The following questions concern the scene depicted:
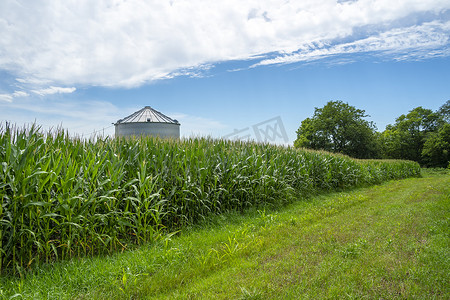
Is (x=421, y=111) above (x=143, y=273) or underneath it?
above

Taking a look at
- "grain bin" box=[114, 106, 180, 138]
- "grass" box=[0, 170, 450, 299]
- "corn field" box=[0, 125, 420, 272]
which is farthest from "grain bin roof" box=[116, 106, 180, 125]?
"grass" box=[0, 170, 450, 299]

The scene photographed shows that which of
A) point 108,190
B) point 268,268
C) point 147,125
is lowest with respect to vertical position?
point 268,268

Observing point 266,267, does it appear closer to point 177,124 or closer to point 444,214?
point 444,214

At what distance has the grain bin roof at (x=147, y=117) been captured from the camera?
18347 millimetres

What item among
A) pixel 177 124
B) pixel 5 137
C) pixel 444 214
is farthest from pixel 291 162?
pixel 177 124

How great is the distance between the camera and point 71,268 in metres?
3.79

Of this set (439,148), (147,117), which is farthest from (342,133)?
(147,117)

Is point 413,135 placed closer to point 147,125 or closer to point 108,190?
point 147,125

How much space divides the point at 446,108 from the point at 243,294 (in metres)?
59.3

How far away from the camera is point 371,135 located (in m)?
44.3

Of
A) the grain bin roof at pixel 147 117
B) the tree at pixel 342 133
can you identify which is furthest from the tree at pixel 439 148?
the grain bin roof at pixel 147 117

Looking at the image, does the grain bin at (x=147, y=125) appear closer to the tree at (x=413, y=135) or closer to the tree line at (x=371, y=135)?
the tree line at (x=371, y=135)

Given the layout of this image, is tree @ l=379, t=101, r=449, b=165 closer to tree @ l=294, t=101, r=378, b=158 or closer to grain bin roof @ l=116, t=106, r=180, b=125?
tree @ l=294, t=101, r=378, b=158

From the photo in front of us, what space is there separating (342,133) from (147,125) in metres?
35.1
